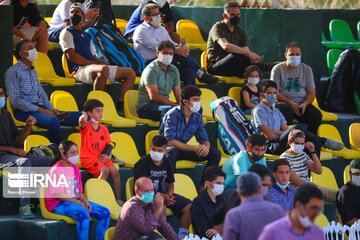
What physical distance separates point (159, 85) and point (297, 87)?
81.9 inches

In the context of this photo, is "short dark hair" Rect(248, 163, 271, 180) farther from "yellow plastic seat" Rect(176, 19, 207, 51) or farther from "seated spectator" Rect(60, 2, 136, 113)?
"yellow plastic seat" Rect(176, 19, 207, 51)

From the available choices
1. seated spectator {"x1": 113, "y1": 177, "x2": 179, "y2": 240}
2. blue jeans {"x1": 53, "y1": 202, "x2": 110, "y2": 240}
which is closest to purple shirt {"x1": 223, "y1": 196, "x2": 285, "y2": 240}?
seated spectator {"x1": 113, "y1": 177, "x2": 179, "y2": 240}

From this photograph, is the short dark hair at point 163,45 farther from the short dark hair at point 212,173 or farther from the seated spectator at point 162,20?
the short dark hair at point 212,173

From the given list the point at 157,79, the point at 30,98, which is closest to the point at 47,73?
the point at 157,79

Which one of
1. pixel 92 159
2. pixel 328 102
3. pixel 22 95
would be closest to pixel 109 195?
pixel 92 159

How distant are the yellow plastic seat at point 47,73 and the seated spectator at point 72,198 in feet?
8.55

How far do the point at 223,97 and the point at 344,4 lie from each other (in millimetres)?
7553

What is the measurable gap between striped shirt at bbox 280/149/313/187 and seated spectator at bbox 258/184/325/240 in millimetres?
5851

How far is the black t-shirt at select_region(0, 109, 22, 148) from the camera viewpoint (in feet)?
45.7

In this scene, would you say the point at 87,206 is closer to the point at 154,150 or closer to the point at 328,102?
the point at 154,150

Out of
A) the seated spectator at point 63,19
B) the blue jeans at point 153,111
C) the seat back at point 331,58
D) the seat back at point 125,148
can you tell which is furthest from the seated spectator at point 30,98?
the seat back at point 331,58

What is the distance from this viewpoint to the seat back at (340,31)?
21480 mm

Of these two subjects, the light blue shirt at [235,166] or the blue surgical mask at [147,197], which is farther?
the light blue shirt at [235,166]

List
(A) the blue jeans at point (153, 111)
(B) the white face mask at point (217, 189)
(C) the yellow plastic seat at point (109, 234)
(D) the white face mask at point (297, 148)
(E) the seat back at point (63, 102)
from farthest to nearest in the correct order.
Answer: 1. (A) the blue jeans at point (153, 111)
2. (D) the white face mask at point (297, 148)
3. (E) the seat back at point (63, 102)
4. (B) the white face mask at point (217, 189)
5. (C) the yellow plastic seat at point (109, 234)
